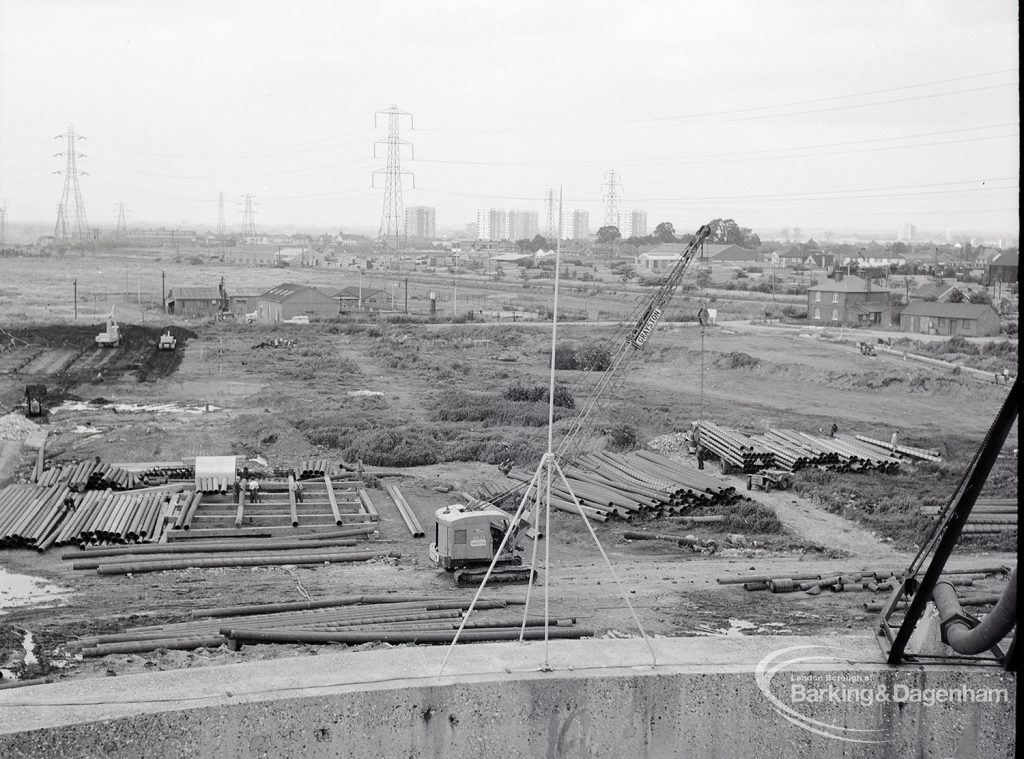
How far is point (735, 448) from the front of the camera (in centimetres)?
1795

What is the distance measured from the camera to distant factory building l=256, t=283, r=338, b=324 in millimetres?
38719

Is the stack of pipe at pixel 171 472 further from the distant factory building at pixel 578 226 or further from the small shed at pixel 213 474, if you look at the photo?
the distant factory building at pixel 578 226

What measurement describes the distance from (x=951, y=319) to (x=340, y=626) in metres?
28.8

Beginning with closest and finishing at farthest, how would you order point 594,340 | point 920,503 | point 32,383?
point 920,503
point 32,383
point 594,340

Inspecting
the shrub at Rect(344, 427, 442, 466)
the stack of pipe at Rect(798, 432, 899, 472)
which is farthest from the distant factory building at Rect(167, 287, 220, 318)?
the stack of pipe at Rect(798, 432, 899, 472)

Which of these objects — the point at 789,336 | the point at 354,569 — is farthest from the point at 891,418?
the point at 354,569

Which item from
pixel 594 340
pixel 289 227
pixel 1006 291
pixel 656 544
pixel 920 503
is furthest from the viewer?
pixel 289 227

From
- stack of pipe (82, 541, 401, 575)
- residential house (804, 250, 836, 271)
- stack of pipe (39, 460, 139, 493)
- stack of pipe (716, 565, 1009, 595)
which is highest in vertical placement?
residential house (804, 250, 836, 271)

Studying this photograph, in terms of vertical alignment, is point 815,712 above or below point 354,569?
above

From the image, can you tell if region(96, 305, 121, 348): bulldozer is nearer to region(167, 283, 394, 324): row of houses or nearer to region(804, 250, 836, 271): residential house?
region(167, 283, 394, 324): row of houses

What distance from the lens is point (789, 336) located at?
3428 centimetres

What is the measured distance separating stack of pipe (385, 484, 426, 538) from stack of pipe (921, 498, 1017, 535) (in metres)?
7.12

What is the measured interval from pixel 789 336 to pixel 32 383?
23515 mm

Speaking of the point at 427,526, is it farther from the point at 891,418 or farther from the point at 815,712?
the point at 891,418
